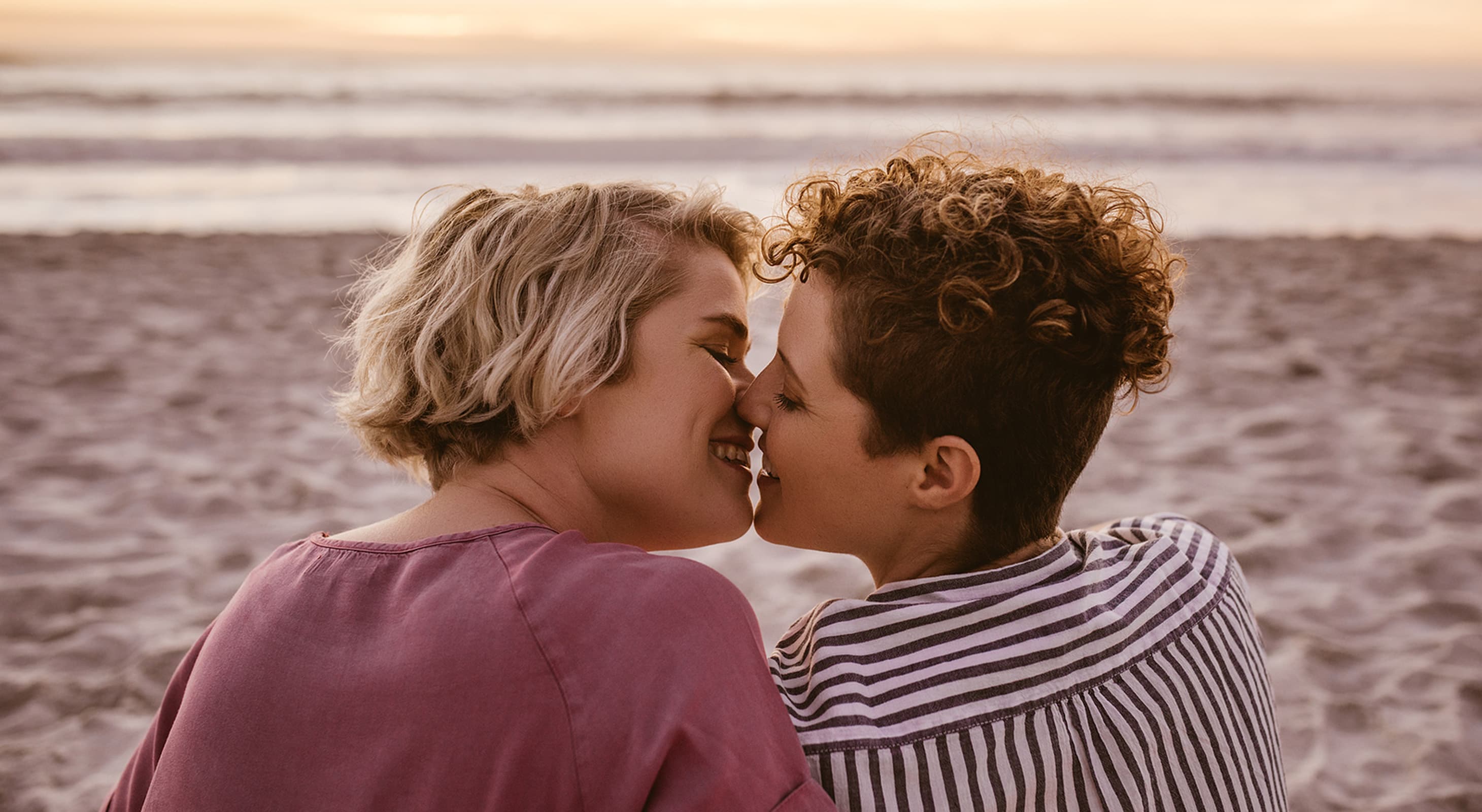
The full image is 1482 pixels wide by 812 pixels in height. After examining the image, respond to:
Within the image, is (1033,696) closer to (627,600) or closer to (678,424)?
(627,600)

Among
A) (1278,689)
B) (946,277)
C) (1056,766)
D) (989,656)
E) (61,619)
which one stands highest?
(946,277)

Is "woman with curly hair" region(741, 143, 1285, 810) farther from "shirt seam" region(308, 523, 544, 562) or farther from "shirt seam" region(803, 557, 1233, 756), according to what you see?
"shirt seam" region(308, 523, 544, 562)

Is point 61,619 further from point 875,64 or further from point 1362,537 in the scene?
point 875,64

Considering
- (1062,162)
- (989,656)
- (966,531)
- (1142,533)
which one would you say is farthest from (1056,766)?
(1062,162)

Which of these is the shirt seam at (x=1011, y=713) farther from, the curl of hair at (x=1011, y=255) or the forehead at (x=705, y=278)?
the forehead at (x=705, y=278)

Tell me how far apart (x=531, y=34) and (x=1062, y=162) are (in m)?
34.5

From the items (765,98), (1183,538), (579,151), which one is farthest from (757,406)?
(765,98)

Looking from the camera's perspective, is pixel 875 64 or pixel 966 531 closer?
pixel 966 531

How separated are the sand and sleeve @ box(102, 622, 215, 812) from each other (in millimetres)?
1322

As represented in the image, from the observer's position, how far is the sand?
3.21 metres

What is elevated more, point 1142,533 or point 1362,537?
point 1142,533

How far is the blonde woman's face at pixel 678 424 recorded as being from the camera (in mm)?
1948

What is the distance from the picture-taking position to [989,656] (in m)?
1.65

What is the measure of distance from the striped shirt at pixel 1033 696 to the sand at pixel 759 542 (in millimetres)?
1469
